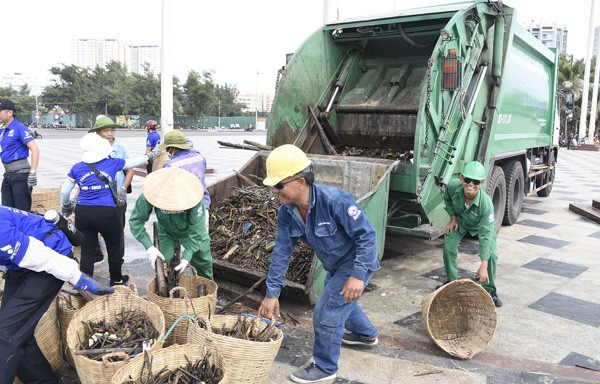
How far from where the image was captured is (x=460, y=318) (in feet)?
11.7

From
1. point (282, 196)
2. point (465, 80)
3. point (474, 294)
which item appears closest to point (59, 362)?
point (282, 196)

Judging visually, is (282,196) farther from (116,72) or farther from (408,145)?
(116,72)

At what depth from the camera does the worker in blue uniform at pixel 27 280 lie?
229cm

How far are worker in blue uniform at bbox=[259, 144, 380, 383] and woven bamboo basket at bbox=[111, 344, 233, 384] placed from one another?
0.43m

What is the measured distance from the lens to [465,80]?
4.86 metres

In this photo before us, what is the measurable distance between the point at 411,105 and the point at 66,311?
13.1 feet

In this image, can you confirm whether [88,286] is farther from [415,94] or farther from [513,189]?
[513,189]

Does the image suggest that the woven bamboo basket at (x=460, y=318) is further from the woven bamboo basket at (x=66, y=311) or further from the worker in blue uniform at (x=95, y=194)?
the worker in blue uniform at (x=95, y=194)

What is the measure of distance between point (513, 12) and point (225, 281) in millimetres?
4372

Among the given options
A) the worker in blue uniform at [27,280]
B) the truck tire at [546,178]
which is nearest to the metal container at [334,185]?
the worker in blue uniform at [27,280]

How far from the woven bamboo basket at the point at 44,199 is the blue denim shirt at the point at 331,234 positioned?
3.57m

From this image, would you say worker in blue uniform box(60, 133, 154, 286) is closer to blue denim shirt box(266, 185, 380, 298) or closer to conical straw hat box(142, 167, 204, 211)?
conical straw hat box(142, 167, 204, 211)

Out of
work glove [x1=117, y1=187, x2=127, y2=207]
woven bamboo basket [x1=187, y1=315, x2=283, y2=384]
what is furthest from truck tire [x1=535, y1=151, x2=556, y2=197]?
woven bamboo basket [x1=187, y1=315, x2=283, y2=384]

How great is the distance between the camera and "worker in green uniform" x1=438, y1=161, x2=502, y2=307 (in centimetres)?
371
